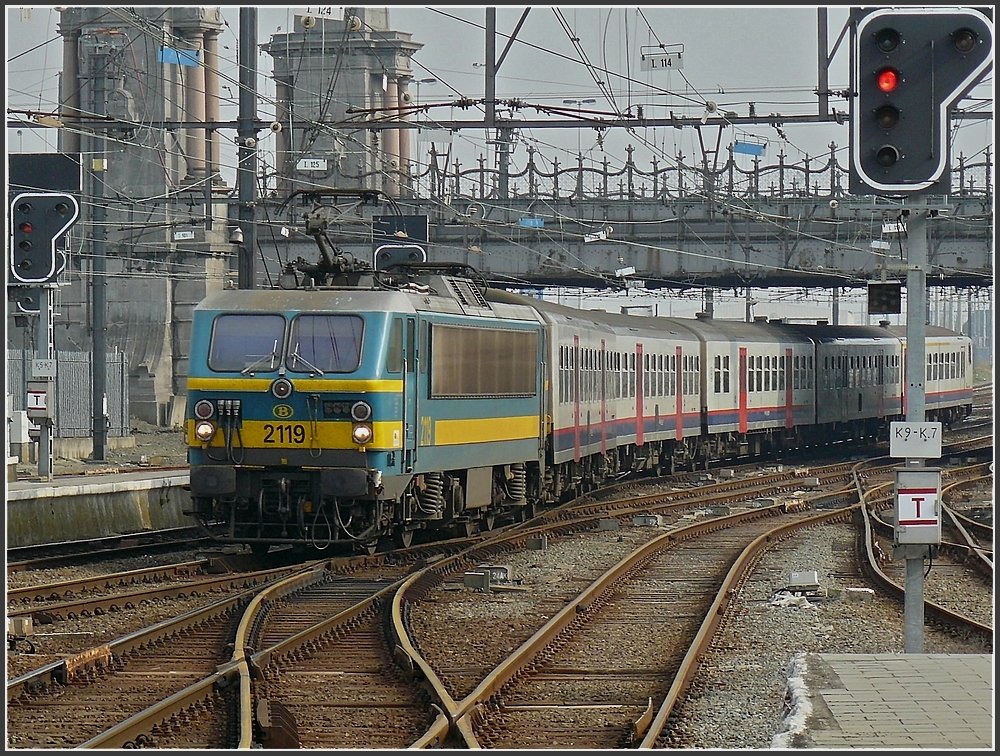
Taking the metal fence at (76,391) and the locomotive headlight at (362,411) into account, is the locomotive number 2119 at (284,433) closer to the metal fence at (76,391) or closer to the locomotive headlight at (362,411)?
the locomotive headlight at (362,411)

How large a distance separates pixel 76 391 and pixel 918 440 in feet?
94.8

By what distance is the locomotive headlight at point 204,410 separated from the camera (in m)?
15.8

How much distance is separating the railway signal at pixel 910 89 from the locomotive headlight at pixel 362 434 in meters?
7.16

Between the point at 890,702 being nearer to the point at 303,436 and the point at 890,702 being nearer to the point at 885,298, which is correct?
the point at 885,298

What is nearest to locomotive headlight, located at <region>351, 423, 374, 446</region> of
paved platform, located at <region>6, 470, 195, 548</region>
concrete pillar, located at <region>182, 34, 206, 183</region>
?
paved platform, located at <region>6, 470, 195, 548</region>

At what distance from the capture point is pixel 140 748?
327 inches

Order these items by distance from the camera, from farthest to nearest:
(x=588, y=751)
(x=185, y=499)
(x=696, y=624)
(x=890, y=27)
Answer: (x=185, y=499), (x=696, y=624), (x=890, y=27), (x=588, y=751)

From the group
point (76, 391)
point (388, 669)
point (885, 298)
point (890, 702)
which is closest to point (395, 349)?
point (388, 669)

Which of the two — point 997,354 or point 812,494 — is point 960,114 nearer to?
point 812,494

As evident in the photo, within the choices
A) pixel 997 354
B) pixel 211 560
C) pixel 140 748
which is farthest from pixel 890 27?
pixel 211 560

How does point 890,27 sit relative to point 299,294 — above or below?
above

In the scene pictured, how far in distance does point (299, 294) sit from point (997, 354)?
8959mm

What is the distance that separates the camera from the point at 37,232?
20.8 metres

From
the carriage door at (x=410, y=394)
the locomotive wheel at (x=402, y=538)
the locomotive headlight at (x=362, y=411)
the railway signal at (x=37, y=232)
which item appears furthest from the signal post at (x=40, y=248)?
the locomotive headlight at (x=362, y=411)
